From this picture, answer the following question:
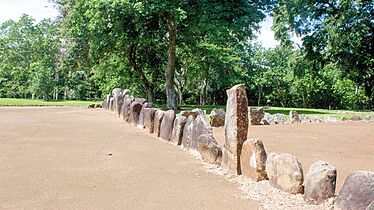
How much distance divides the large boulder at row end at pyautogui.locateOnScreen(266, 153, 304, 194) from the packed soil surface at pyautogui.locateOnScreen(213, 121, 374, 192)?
0.65m

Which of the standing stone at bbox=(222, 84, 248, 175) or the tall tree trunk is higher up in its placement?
the tall tree trunk

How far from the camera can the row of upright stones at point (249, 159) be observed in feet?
11.3

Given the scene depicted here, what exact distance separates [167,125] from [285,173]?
4.54 m

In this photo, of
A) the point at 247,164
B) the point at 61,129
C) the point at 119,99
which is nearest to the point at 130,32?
the point at 119,99

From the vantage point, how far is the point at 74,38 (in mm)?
20234

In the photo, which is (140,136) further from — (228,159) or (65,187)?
(65,187)

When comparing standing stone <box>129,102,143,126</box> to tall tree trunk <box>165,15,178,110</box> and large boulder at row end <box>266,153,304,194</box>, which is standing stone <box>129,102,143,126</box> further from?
large boulder at row end <box>266,153,304,194</box>

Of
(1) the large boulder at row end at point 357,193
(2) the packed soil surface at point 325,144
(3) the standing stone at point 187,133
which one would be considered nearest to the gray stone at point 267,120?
(2) the packed soil surface at point 325,144

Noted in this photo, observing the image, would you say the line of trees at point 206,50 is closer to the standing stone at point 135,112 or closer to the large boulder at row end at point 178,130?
the standing stone at point 135,112

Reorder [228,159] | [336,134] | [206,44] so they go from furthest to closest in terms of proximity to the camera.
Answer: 1. [206,44]
2. [336,134]
3. [228,159]

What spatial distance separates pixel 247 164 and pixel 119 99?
10944mm

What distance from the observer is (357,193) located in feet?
11.0

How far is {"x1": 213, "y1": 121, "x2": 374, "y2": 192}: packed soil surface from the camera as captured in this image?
20.2 ft

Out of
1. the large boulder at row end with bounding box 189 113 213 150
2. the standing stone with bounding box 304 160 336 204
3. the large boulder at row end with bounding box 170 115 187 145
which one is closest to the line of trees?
the large boulder at row end with bounding box 170 115 187 145
